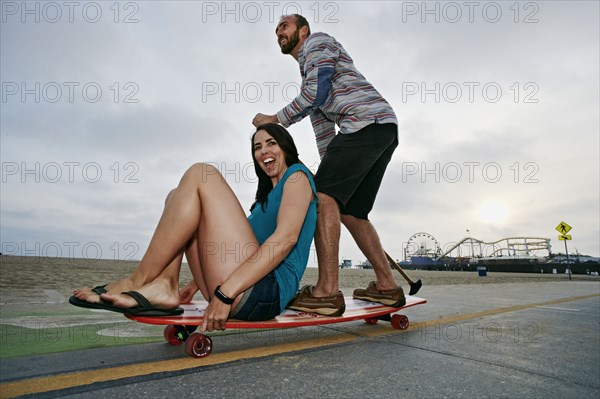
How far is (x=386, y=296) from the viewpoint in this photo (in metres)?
3.03

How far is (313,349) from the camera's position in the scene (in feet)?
6.87

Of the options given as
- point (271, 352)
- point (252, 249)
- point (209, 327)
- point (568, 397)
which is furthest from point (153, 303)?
point (568, 397)

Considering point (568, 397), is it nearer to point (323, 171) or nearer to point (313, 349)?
point (313, 349)

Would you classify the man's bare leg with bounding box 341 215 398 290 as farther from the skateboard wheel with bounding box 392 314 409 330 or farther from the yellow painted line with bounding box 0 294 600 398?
the yellow painted line with bounding box 0 294 600 398

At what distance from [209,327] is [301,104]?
1769 mm

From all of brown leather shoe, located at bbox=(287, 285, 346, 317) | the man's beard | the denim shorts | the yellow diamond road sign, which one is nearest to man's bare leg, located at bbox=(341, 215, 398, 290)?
brown leather shoe, located at bbox=(287, 285, 346, 317)

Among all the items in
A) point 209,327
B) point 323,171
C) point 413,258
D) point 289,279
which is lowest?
point 413,258

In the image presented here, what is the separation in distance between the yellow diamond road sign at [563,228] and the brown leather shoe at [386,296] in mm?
23636

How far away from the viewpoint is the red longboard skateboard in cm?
178

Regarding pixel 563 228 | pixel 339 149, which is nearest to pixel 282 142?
pixel 339 149

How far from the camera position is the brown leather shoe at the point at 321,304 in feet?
7.95

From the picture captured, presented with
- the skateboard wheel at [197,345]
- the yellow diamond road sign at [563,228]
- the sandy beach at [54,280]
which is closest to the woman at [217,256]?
the skateboard wheel at [197,345]

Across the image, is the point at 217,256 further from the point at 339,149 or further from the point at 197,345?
the point at 339,149

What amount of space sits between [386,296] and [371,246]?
0.44 metres
